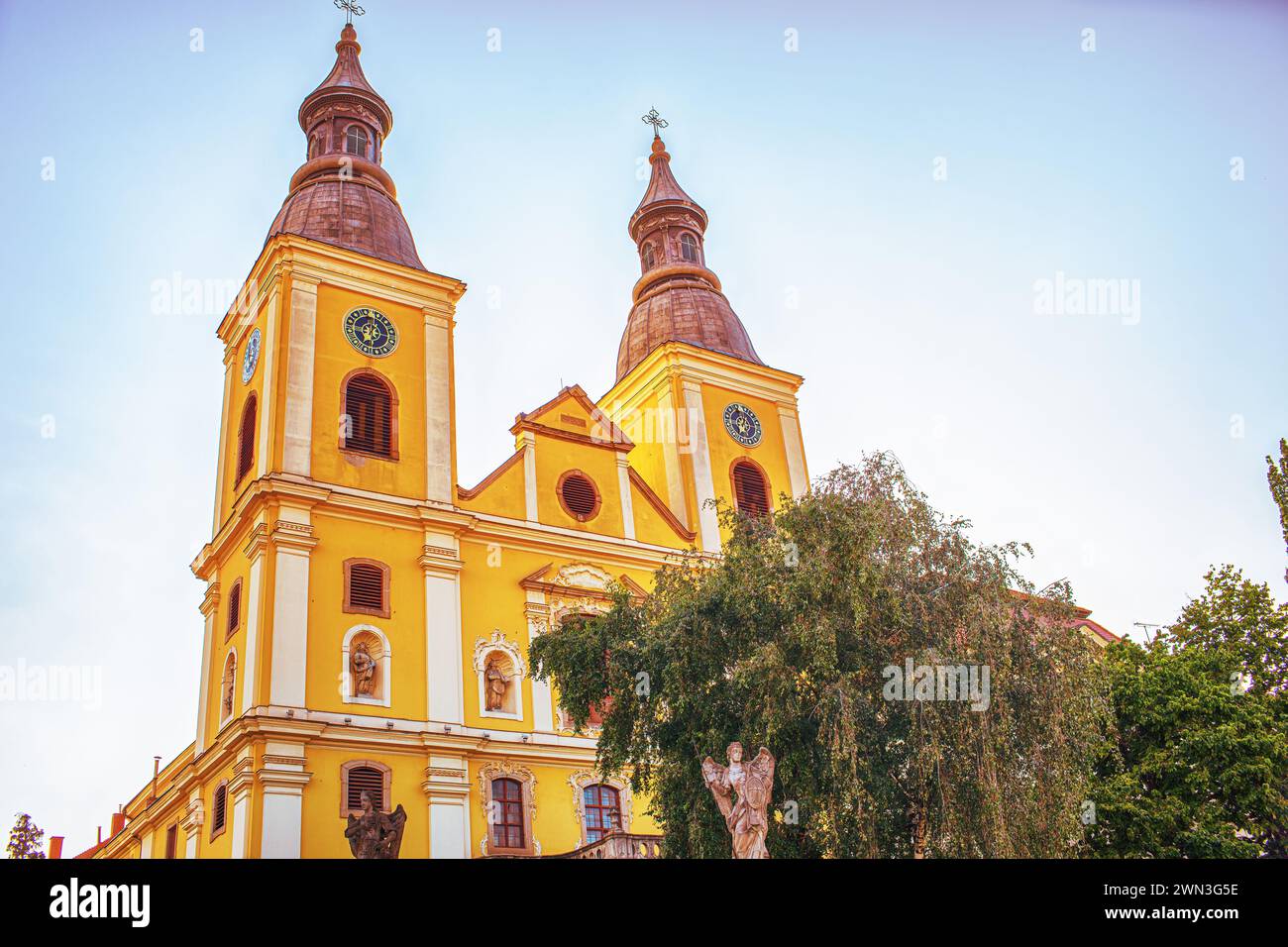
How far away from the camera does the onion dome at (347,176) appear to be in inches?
1233

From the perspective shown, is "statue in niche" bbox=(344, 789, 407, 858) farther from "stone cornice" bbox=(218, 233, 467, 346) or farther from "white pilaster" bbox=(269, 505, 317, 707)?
"stone cornice" bbox=(218, 233, 467, 346)

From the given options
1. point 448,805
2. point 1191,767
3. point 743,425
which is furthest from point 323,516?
point 1191,767

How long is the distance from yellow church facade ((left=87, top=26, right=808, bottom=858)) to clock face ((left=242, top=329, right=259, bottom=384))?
0.08 m

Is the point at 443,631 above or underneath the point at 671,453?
underneath

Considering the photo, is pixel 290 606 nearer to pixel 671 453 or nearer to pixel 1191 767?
pixel 671 453

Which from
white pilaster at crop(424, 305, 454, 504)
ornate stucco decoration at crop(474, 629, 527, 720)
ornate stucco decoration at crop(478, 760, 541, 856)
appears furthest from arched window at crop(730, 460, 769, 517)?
ornate stucco decoration at crop(478, 760, 541, 856)

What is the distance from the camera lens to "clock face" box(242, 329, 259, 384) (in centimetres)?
3005

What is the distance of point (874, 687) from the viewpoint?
Result: 696 inches

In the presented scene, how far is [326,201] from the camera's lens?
105 feet

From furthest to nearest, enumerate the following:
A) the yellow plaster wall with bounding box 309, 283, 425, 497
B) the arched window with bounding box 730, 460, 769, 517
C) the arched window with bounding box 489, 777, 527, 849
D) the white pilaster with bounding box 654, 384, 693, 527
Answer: the arched window with bounding box 730, 460, 769, 517, the white pilaster with bounding box 654, 384, 693, 527, the yellow plaster wall with bounding box 309, 283, 425, 497, the arched window with bounding box 489, 777, 527, 849

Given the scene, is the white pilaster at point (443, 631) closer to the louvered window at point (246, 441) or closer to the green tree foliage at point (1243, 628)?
the louvered window at point (246, 441)

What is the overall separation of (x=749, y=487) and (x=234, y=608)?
1457cm
